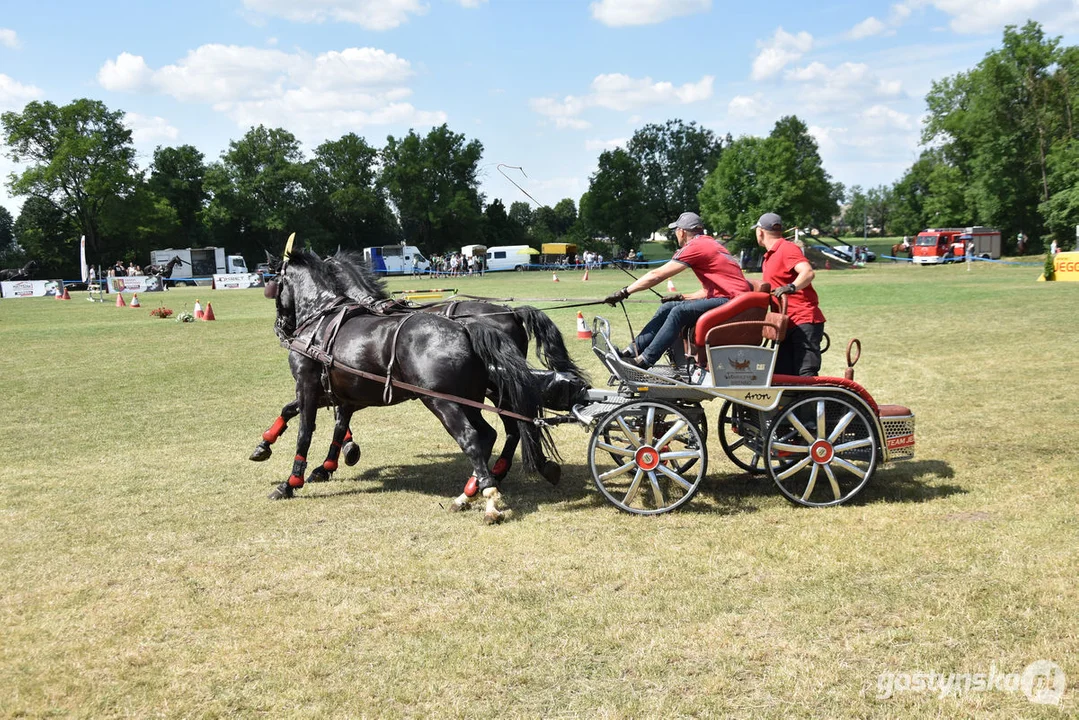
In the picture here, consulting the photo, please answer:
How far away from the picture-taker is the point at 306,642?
4832 millimetres

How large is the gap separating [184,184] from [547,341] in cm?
7786

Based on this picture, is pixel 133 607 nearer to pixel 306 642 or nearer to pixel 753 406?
pixel 306 642

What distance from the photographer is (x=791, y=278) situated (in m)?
7.54

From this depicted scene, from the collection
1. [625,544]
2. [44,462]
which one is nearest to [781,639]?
[625,544]

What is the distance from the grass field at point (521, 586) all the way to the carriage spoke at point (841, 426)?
0.62 metres

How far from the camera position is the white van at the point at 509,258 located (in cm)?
7894

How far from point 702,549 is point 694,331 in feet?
6.51

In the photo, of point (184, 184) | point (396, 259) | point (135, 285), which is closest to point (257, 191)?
point (184, 184)

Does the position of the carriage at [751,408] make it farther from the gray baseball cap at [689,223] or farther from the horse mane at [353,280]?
the horse mane at [353,280]

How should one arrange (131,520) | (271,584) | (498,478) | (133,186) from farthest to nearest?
(133,186) → (498,478) → (131,520) → (271,584)

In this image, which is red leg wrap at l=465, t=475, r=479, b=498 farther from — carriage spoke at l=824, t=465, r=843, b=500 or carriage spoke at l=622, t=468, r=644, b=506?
carriage spoke at l=824, t=465, r=843, b=500

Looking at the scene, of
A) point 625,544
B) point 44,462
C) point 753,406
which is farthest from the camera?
point 44,462

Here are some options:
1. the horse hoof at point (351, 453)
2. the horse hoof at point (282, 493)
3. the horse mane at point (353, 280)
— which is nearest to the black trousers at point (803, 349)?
the horse mane at point (353, 280)

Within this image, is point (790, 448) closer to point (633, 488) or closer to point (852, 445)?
point (852, 445)
